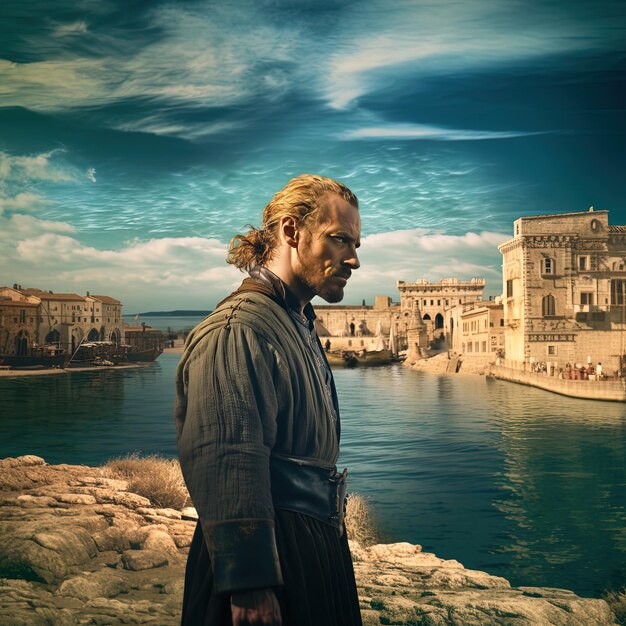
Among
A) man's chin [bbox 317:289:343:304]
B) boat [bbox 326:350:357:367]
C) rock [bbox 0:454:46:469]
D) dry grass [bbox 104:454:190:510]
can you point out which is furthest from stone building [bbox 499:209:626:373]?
man's chin [bbox 317:289:343:304]

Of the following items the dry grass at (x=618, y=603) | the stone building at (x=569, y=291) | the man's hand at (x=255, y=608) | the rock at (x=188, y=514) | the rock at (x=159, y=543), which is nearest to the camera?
the man's hand at (x=255, y=608)

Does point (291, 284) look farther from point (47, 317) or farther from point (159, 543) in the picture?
point (47, 317)

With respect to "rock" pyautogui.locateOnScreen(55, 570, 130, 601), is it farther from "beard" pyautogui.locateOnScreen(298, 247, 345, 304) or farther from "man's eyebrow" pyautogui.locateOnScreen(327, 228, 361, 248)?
"man's eyebrow" pyautogui.locateOnScreen(327, 228, 361, 248)

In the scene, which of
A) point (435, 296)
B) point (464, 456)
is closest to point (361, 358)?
point (435, 296)

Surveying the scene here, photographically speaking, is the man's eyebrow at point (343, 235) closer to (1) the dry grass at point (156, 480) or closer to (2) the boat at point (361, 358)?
(1) the dry grass at point (156, 480)

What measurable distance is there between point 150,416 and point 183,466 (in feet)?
35.4

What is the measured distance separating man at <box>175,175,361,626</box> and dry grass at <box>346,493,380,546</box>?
608 cm

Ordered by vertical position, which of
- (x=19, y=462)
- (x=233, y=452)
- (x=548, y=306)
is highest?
(x=548, y=306)

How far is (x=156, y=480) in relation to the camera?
7152 millimetres

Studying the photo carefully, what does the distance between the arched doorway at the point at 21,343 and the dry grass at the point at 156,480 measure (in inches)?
264

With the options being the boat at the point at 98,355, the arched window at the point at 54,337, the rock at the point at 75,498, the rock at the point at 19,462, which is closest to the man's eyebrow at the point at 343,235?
the rock at the point at 75,498

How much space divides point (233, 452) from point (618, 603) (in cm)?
564

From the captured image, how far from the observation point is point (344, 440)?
40.6 feet

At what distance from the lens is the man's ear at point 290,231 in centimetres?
181
